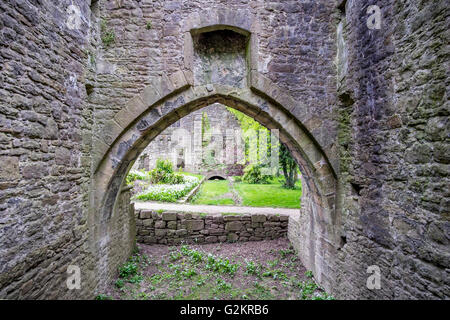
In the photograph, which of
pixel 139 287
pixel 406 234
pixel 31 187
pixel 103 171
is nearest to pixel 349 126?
pixel 406 234

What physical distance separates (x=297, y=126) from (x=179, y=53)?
92.6 inches

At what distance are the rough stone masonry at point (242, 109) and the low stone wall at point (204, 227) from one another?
1545 millimetres

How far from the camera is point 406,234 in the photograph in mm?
2578

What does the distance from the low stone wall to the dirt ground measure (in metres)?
0.31

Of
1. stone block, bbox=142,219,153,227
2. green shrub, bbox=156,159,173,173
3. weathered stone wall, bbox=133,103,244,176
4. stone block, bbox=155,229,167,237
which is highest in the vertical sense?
weathered stone wall, bbox=133,103,244,176

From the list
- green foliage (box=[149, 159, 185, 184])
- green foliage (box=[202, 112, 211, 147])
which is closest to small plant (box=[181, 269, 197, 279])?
green foliage (box=[149, 159, 185, 184])

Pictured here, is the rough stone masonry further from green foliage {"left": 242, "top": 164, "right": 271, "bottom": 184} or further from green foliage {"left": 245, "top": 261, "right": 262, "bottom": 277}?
green foliage {"left": 242, "top": 164, "right": 271, "bottom": 184}

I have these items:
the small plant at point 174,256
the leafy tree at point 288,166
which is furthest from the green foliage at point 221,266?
the leafy tree at point 288,166

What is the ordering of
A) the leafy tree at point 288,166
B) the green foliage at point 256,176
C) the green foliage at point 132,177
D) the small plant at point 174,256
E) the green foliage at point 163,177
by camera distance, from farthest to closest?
the green foliage at point 256,176, the green foliage at point 163,177, the leafy tree at point 288,166, the green foliage at point 132,177, the small plant at point 174,256

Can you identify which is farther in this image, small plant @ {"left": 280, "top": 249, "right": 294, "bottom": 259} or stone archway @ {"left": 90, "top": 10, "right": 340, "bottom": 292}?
small plant @ {"left": 280, "top": 249, "right": 294, "bottom": 259}

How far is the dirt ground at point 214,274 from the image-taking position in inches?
169

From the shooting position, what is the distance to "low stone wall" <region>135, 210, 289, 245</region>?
21.7 ft

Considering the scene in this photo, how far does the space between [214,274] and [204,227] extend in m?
1.84

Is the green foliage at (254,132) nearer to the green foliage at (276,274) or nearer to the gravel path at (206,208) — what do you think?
the gravel path at (206,208)
